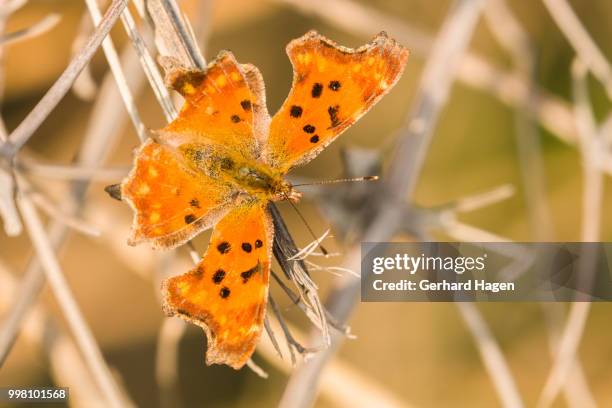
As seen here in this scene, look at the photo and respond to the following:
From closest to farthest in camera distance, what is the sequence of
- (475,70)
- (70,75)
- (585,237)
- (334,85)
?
(70,75) → (334,85) → (585,237) → (475,70)

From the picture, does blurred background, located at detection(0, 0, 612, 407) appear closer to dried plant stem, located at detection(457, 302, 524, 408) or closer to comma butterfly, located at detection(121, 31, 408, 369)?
dried plant stem, located at detection(457, 302, 524, 408)

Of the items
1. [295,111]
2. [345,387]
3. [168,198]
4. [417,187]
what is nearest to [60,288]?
[168,198]

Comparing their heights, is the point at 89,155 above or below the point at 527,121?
below

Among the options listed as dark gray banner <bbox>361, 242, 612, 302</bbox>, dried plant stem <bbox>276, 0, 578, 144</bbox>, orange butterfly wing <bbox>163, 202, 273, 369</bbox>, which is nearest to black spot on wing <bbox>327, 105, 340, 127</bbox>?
orange butterfly wing <bbox>163, 202, 273, 369</bbox>

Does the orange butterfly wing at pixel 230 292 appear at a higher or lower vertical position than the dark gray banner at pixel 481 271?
lower

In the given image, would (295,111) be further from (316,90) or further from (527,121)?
(527,121)

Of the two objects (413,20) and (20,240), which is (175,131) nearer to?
(20,240)

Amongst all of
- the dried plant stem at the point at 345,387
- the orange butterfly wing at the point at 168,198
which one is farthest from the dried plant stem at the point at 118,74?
the dried plant stem at the point at 345,387

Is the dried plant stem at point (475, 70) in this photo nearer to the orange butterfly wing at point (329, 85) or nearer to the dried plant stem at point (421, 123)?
the dried plant stem at point (421, 123)
